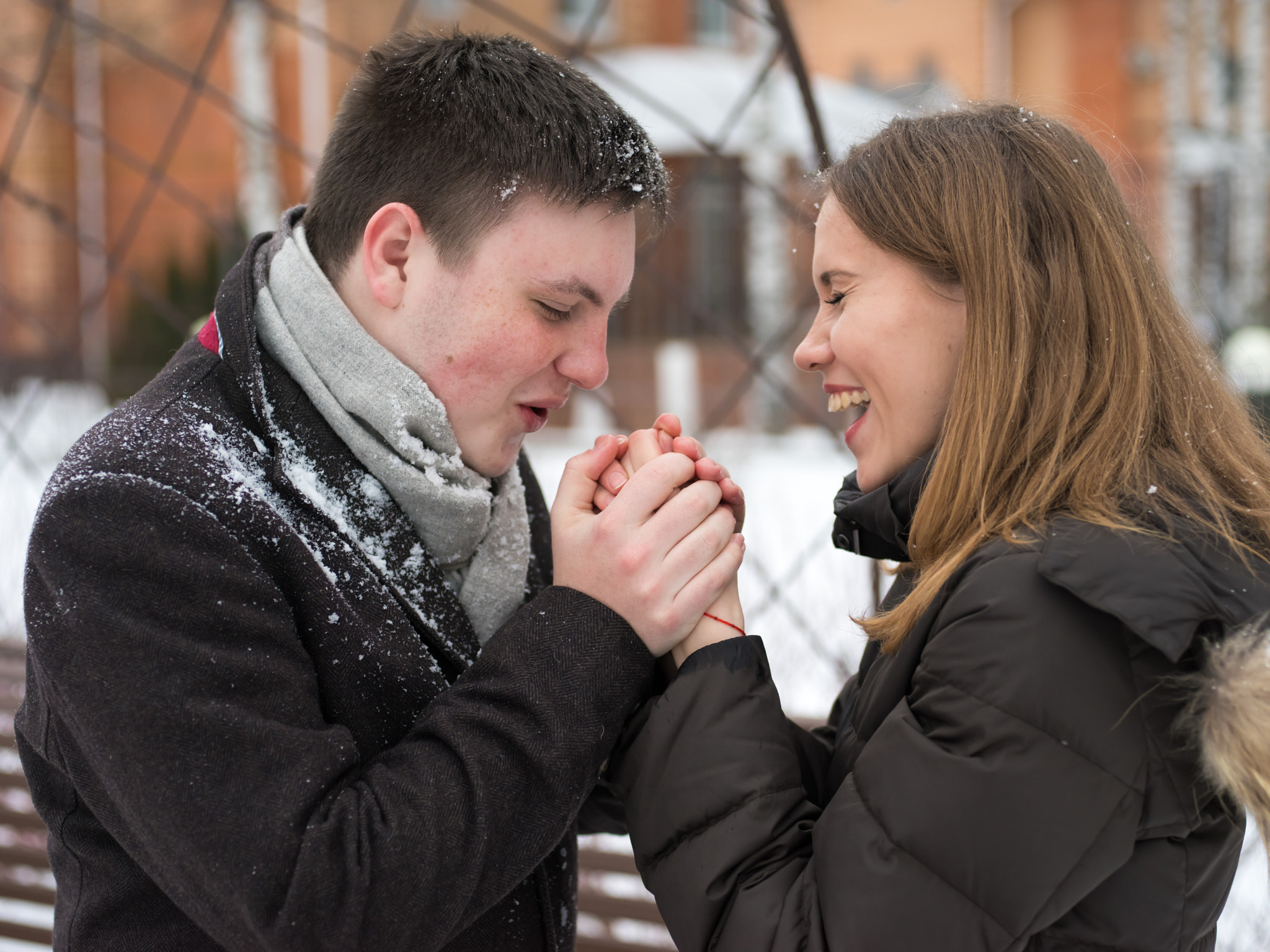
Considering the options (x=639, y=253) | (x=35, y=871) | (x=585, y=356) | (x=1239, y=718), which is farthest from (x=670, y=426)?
(x=35, y=871)

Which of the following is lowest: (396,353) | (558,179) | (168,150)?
(396,353)

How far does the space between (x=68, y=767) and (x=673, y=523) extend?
82 cm

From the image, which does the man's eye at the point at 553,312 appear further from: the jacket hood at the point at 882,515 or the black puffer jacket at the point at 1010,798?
the black puffer jacket at the point at 1010,798

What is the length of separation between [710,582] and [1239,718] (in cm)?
64

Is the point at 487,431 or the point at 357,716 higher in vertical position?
the point at 487,431

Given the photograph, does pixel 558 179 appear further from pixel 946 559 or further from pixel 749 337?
pixel 749 337

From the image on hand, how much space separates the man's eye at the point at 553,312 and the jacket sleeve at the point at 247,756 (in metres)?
0.53

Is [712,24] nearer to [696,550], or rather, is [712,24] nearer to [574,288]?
[574,288]

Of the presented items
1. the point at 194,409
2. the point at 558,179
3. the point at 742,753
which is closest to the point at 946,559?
the point at 742,753

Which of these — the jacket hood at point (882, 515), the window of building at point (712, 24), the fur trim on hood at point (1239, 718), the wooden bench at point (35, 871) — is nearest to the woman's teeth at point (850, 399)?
the jacket hood at point (882, 515)

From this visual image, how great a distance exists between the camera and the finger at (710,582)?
4.63ft

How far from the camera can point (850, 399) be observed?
5.16 feet

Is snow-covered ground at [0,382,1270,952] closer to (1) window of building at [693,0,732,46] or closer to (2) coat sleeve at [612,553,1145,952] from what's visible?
(2) coat sleeve at [612,553,1145,952]

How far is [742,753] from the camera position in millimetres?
1309
